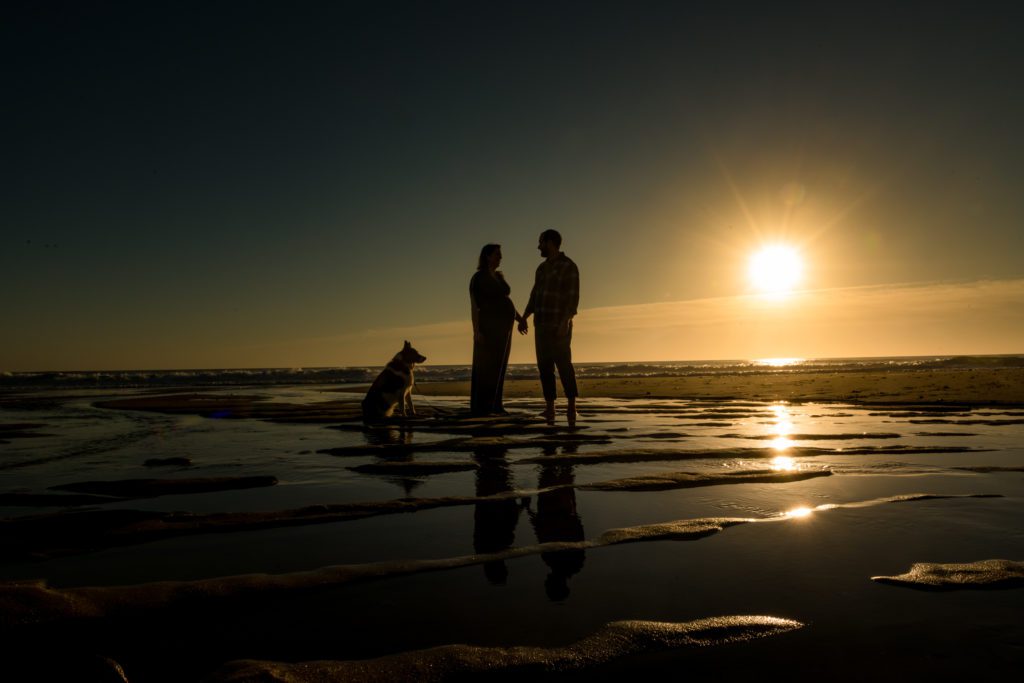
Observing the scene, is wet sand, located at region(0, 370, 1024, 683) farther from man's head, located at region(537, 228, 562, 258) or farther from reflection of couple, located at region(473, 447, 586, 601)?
man's head, located at region(537, 228, 562, 258)

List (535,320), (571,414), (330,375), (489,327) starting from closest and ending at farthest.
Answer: (571,414), (535,320), (489,327), (330,375)

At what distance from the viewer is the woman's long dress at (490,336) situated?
966cm

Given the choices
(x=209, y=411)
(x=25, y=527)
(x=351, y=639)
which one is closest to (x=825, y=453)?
(x=351, y=639)

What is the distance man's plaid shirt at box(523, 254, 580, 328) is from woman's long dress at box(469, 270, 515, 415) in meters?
1.16

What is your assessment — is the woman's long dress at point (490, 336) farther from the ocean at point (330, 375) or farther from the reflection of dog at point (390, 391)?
the ocean at point (330, 375)

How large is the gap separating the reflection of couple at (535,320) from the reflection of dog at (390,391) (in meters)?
1.35

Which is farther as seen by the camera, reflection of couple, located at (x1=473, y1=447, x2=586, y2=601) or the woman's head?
the woman's head

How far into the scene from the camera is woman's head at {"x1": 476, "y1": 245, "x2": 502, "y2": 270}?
380 inches

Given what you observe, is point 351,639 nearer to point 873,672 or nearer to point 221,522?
point 873,672

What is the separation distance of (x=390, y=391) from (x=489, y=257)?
9.70 feet

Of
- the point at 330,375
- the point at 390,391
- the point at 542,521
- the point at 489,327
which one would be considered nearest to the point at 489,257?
the point at 489,327

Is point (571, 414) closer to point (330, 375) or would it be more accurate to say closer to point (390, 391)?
point (390, 391)

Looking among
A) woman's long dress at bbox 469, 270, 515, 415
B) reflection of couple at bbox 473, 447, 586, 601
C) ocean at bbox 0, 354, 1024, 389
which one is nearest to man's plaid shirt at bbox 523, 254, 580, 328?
woman's long dress at bbox 469, 270, 515, 415

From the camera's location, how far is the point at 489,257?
9648 millimetres
